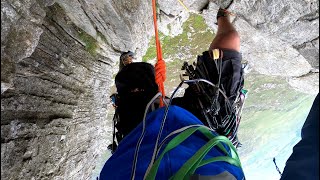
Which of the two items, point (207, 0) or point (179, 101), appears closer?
point (179, 101)

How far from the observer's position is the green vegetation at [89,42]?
3.22 m

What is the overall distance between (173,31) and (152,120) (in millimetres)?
4147

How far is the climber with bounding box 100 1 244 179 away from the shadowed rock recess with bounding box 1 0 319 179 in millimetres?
505

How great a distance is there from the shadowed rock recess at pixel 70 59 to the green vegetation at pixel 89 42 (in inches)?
0.4

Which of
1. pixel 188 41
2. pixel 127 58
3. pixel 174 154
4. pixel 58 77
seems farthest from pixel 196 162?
pixel 188 41

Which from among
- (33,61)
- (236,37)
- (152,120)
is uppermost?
(236,37)

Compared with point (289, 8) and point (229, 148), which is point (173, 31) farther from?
point (229, 148)

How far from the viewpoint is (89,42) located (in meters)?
3.39

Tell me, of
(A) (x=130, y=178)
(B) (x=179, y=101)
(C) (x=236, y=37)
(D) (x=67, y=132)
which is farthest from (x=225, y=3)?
(A) (x=130, y=178)

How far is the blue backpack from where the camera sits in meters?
1.67

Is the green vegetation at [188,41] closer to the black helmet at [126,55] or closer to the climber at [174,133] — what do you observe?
the black helmet at [126,55]

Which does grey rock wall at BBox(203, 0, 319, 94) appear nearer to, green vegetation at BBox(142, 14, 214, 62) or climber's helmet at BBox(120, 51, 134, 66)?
climber's helmet at BBox(120, 51, 134, 66)

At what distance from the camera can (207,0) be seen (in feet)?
14.0

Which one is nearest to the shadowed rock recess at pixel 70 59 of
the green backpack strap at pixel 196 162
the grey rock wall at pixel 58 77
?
the grey rock wall at pixel 58 77
